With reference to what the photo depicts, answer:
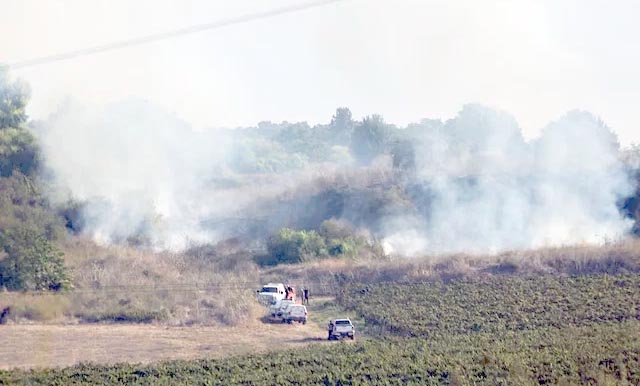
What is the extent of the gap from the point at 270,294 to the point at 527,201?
72.8ft

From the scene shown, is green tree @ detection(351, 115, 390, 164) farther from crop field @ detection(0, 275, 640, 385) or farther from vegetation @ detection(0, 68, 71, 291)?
crop field @ detection(0, 275, 640, 385)

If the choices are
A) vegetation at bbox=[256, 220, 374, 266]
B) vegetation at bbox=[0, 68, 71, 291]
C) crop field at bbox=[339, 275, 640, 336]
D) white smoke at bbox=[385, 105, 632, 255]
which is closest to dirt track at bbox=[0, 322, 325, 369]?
crop field at bbox=[339, 275, 640, 336]

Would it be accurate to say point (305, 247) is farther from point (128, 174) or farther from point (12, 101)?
point (12, 101)

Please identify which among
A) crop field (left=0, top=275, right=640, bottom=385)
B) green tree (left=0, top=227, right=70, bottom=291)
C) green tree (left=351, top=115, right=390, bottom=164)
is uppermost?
green tree (left=351, top=115, right=390, bottom=164)

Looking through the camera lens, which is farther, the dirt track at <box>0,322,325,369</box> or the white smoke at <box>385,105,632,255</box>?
the white smoke at <box>385,105,632,255</box>

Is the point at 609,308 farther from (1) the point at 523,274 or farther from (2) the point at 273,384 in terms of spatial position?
(2) the point at 273,384

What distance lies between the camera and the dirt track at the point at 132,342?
35.0 m

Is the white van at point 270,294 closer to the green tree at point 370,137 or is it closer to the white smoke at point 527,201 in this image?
the white smoke at point 527,201

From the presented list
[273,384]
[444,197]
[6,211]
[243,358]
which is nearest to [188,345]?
[243,358]

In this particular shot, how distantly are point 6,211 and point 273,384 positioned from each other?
27.2m

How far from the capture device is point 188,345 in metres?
37.1

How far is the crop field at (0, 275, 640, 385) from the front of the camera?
2923 centimetres

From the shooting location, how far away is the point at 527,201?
203 ft

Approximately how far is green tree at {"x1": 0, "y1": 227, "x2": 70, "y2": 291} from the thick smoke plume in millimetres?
9967
